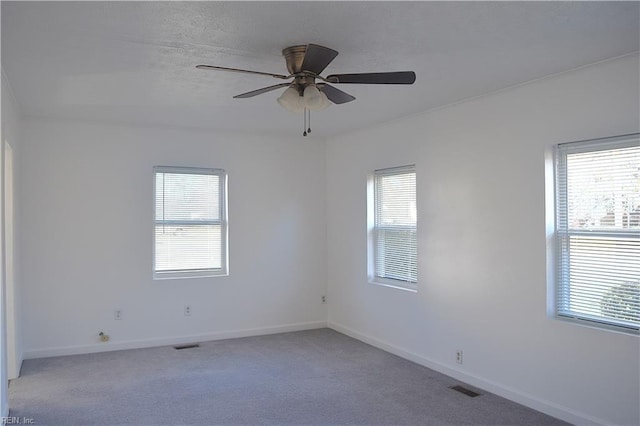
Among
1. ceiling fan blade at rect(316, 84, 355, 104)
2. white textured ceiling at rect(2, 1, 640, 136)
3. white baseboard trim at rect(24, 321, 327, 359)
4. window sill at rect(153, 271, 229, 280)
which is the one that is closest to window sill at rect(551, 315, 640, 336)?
white textured ceiling at rect(2, 1, 640, 136)

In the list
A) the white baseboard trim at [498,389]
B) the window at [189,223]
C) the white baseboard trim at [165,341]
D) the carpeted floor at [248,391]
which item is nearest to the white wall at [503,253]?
the white baseboard trim at [498,389]

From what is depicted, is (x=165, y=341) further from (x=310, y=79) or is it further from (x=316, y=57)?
(x=316, y=57)

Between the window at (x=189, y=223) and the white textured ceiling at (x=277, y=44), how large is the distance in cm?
153

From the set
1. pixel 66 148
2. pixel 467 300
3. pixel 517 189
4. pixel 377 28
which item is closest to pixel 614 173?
pixel 517 189

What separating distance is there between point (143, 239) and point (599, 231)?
4428 millimetres

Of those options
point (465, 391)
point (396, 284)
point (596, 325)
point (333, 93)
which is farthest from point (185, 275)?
point (596, 325)

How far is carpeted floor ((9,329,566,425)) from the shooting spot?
12.0 feet

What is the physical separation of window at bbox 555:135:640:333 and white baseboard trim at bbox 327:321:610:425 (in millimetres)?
648

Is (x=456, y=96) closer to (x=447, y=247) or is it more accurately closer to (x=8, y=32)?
(x=447, y=247)

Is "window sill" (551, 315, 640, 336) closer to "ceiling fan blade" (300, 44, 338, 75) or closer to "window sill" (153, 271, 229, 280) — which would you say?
"ceiling fan blade" (300, 44, 338, 75)

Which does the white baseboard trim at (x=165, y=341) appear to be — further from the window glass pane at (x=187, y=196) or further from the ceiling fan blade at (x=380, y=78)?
the ceiling fan blade at (x=380, y=78)

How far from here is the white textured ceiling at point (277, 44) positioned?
2.52 meters

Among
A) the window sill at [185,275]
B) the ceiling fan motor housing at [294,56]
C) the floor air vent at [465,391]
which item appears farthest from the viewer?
the window sill at [185,275]

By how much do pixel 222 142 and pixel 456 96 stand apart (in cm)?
290
